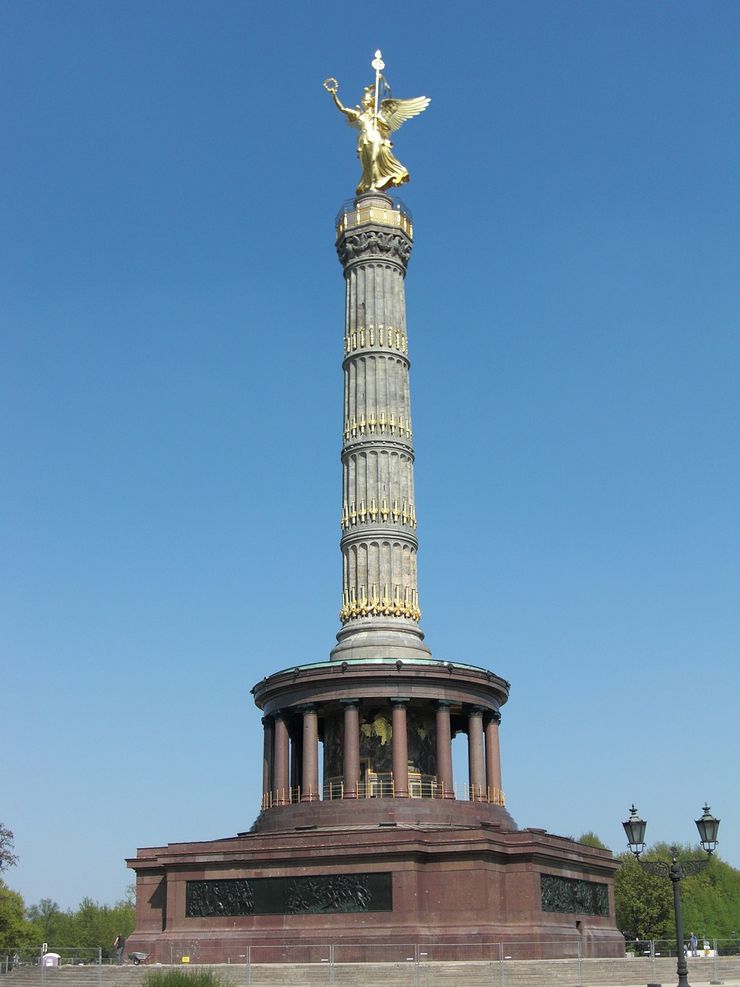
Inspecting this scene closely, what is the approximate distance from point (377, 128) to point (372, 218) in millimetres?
3735

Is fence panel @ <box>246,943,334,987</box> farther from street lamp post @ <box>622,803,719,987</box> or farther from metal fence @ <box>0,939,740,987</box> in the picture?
street lamp post @ <box>622,803,719,987</box>

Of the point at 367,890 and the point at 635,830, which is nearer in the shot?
the point at 635,830

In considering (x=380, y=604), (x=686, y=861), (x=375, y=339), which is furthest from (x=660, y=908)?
(x=686, y=861)

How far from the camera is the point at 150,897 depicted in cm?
3466

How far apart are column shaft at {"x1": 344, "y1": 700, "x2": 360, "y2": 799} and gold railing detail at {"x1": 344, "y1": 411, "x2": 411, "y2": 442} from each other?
9.96m

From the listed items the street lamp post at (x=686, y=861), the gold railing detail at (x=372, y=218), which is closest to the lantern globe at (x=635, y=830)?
the street lamp post at (x=686, y=861)

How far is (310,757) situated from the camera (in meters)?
35.2

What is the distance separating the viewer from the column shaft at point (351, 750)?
34.2 m

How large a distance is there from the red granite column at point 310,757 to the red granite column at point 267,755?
5.73 feet

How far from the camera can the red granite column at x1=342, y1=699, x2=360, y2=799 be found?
34.2 meters

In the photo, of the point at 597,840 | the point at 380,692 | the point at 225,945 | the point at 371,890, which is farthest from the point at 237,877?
the point at 597,840

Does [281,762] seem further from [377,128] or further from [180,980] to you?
[377,128]

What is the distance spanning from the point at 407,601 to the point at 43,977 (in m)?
15.5

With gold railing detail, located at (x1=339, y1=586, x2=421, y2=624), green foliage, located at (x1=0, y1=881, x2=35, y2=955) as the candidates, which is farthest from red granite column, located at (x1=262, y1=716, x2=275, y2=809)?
green foliage, located at (x1=0, y1=881, x2=35, y2=955)
